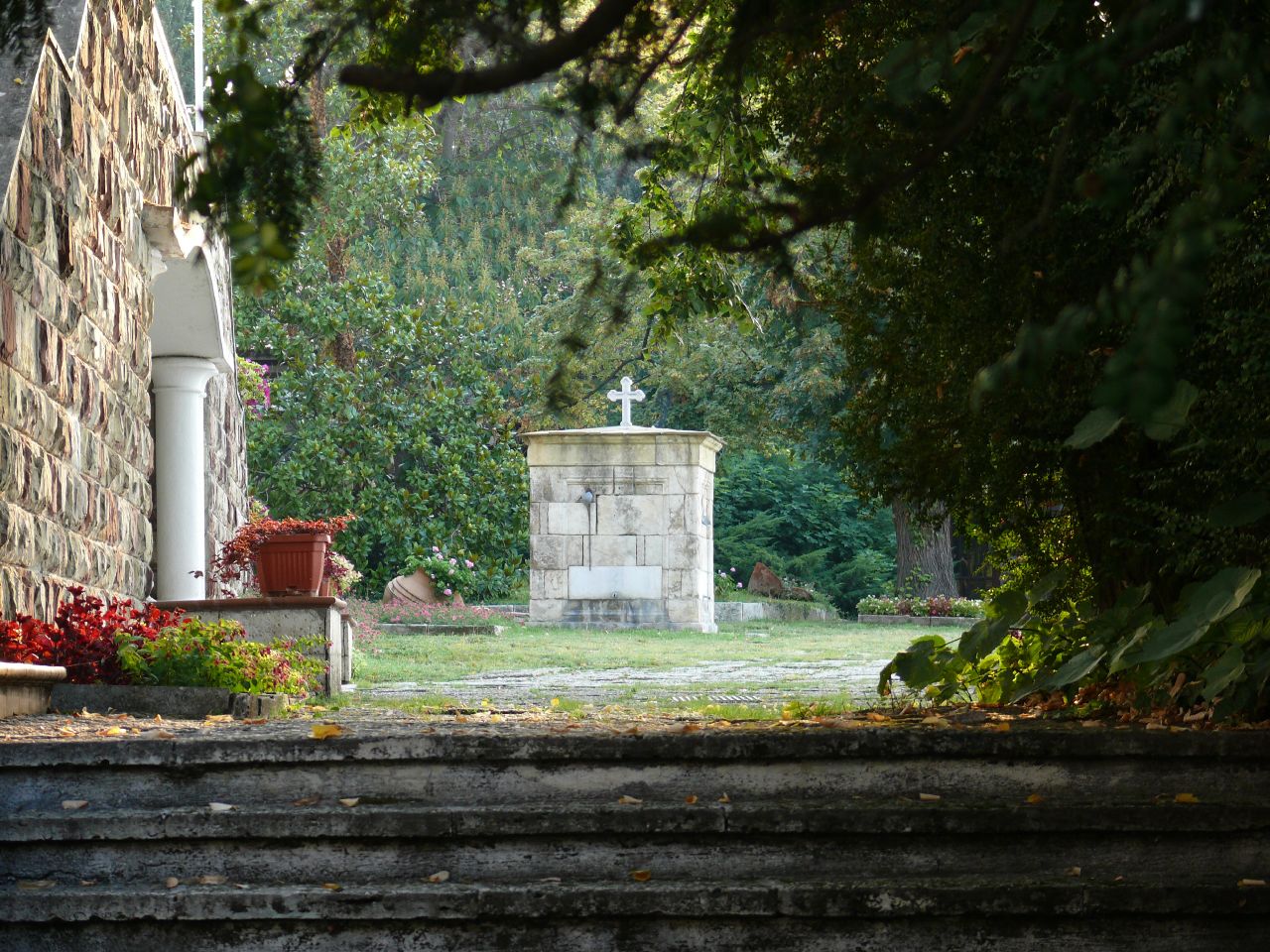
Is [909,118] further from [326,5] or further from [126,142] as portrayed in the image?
[126,142]

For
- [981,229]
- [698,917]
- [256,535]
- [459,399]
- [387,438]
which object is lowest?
[698,917]

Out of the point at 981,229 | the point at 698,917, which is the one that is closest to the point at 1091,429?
the point at 981,229

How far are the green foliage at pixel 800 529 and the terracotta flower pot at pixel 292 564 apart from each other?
1788cm

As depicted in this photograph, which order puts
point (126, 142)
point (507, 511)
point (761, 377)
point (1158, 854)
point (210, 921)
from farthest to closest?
point (761, 377) → point (507, 511) → point (126, 142) → point (1158, 854) → point (210, 921)

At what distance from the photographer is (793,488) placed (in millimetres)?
27016

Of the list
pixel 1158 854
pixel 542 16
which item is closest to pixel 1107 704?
pixel 1158 854

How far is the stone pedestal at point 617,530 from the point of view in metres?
16.7

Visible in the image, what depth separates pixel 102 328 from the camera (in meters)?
7.16

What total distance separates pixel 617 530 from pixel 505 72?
14926mm

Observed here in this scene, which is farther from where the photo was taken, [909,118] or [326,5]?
[909,118]

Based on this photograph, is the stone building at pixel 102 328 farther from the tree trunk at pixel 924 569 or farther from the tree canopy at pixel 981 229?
the tree trunk at pixel 924 569

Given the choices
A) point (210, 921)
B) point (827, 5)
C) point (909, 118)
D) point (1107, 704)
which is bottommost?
point (210, 921)

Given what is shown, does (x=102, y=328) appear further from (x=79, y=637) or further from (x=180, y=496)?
(x=180, y=496)

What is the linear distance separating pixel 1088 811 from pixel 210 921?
1.88m
